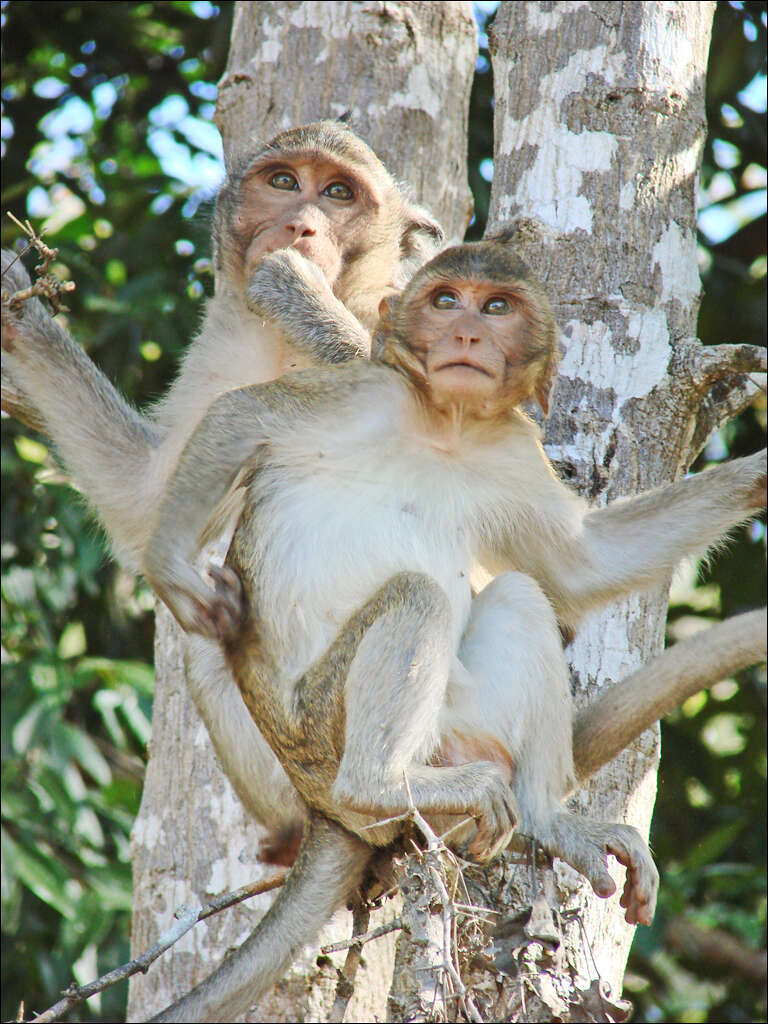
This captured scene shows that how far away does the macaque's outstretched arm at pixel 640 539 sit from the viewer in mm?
4152

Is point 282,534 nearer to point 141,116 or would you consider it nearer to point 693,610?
point 693,610

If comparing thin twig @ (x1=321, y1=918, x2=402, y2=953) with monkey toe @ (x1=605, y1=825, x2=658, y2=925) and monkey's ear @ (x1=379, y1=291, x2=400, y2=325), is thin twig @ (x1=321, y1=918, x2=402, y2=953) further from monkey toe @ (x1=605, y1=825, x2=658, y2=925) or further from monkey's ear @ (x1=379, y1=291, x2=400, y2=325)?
monkey's ear @ (x1=379, y1=291, x2=400, y2=325)

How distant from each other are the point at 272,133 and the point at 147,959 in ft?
12.5

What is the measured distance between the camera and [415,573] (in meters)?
3.81

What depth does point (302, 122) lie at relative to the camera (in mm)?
5980

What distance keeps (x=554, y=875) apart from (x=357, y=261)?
2678 mm

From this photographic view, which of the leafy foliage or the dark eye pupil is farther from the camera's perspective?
the leafy foliage

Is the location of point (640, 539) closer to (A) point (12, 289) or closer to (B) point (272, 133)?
(A) point (12, 289)

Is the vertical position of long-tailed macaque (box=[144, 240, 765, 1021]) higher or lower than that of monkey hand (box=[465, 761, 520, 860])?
higher

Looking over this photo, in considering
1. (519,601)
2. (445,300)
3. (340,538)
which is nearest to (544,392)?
(445,300)

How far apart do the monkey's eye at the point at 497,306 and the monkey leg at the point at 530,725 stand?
829 mm

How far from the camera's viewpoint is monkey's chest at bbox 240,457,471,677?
3975 millimetres

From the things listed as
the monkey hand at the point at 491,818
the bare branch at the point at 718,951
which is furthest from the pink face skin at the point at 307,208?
the bare branch at the point at 718,951

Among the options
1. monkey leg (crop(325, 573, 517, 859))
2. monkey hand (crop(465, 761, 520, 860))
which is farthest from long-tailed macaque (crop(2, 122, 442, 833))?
monkey hand (crop(465, 761, 520, 860))
